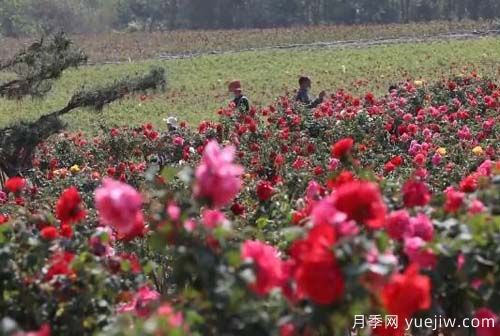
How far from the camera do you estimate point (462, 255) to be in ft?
6.88

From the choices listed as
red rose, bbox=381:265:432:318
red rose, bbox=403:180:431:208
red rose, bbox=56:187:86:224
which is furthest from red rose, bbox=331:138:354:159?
red rose, bbox=381:265:432:318

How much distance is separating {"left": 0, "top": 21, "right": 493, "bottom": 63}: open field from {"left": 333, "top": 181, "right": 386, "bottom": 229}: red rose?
27.2 metres

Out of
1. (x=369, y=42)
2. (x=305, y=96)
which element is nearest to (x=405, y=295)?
(x=305, y=96)

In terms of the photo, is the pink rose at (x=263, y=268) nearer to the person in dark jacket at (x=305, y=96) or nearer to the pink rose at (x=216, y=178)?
the pink rose at (x=216, y=178)

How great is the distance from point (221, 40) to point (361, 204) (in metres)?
31.1

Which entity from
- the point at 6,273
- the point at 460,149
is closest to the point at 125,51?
the point at 460,149

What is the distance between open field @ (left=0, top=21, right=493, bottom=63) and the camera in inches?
1200

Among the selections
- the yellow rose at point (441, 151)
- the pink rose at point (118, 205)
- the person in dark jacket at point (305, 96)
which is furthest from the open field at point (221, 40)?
the pink rose at point (118, 205)

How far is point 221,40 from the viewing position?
32.7m

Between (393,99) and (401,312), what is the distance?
7575 millimetres

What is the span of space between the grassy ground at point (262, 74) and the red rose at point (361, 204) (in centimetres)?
1269

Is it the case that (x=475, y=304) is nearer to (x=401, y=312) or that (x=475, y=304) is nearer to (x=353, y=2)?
(x=401, y=312)

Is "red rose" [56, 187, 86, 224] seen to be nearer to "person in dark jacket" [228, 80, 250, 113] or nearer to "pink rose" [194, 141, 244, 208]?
"pink rose" [194, 141, 244, 208]

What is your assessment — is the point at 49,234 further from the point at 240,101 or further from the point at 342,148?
the point at 240,101
